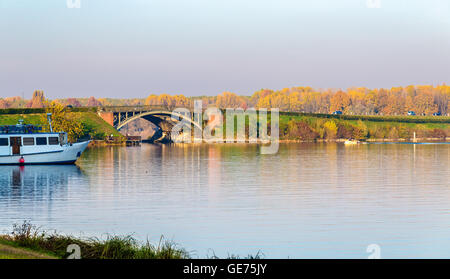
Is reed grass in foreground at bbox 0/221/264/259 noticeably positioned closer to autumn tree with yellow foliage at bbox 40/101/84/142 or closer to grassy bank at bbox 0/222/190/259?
grassy bank at bbox 0/222/190/259

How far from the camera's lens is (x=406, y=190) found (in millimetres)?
48625

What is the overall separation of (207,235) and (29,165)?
5835 cm

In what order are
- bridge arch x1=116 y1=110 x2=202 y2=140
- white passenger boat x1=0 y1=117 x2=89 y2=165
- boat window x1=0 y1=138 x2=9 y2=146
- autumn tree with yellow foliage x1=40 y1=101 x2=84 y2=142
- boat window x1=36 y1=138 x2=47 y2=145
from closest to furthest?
white passenger boat x1=0 y1=117 x2=89 y2=165 → boat window x1=0 y1=138 x2=9 y2=146 → boat window x1=36 y1=138 x2=47 y2=145 → autumn tree with yellow foliage x1=40 y1=101 x2=84 y2=142 → bridge arch x1=116 y1=110 x2=202 y2=140

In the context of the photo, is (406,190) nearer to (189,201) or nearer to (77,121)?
(189,201)

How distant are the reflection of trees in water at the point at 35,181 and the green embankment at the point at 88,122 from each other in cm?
7404

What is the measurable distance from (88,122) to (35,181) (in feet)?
341

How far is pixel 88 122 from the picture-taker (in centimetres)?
16038

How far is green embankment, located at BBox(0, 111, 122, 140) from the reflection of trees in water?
7404 cm

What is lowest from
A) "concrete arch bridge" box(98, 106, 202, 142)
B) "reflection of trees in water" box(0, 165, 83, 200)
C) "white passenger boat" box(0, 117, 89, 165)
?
"reflection of trees in water" box(0, 165, 83, 200)

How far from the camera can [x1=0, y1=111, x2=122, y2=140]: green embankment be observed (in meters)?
151

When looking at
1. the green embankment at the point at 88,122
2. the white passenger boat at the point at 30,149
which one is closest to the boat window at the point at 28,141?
the white passenger boat at the point at 30,149

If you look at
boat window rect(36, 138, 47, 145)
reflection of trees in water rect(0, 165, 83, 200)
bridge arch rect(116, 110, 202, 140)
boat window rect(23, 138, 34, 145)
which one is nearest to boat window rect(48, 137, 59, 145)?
boat window rect(36, 138, 47, 145)
